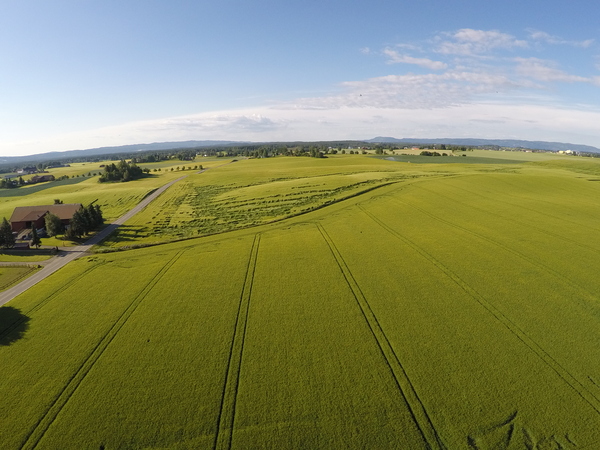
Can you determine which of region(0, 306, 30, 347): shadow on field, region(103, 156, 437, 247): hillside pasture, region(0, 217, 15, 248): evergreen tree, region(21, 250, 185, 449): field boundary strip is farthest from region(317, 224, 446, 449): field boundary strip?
region(0, 217, 15, 248): evergreen tree

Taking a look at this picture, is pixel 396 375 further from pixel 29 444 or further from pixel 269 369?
pixel 29 444

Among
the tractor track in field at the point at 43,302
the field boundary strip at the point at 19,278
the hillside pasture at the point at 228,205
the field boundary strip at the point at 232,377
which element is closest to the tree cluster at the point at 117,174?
the hillside pasture at the point at 228,205

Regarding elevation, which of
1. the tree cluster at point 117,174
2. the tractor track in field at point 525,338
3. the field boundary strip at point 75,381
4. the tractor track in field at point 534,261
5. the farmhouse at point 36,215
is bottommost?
the field boundary strip at point 75,381

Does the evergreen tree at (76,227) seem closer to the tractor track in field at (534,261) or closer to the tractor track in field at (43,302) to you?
the tractor track in field at (43,302)

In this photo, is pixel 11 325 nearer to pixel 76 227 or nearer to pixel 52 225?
pixel 76 227

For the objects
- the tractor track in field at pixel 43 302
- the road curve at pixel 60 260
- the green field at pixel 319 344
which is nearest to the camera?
the green field at pixel 319 344
